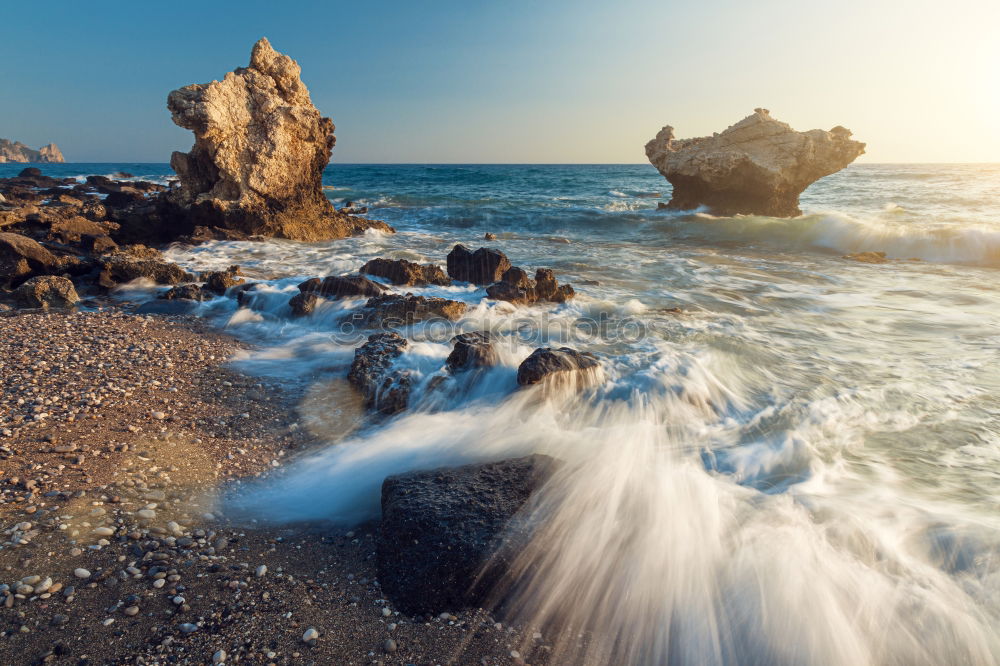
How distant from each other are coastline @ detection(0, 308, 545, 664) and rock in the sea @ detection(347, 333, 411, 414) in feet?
2.21

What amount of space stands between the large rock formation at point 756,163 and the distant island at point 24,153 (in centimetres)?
12375

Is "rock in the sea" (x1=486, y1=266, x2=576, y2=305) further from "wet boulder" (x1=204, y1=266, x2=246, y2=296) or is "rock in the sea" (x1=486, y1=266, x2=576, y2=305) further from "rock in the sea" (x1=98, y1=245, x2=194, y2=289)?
"rock in the sea" (x1=98, y1=245, x2=194, y2=289)

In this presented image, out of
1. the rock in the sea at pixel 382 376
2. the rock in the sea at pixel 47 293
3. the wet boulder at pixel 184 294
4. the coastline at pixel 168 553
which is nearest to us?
the coastline at pixel 168 553

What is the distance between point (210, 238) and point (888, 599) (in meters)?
13.7

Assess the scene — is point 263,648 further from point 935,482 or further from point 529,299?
point 529,299

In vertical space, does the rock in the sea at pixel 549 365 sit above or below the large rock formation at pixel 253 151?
below

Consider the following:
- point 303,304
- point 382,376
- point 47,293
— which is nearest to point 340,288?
point 303,304

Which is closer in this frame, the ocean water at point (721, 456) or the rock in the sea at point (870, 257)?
the ocean water at point (721, 456)

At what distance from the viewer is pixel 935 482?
10.8 ft

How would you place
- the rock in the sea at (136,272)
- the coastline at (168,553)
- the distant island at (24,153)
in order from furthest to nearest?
the distant island at (24,153), the rock in the sea at (136,272), the coastline at (168,553)

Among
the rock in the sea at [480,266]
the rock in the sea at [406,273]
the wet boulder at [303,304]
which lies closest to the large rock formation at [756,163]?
the rock in the sea at [480,266]

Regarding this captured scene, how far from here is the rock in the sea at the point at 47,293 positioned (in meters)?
6.43

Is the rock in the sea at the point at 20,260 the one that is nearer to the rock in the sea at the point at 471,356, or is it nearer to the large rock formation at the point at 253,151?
the large rock formation at the point at 253,151

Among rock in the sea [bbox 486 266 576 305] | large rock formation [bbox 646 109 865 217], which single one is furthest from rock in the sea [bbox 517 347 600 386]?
large rock formation [bbox 646 109 865 217]
